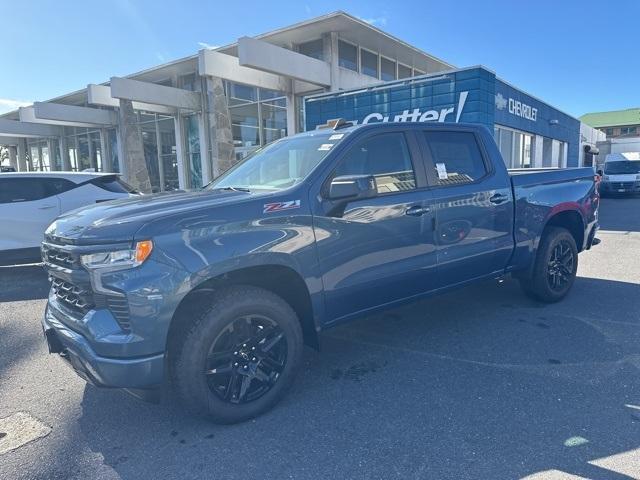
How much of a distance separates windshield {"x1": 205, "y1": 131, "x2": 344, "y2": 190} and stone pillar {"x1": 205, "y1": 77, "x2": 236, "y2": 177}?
39.1ft

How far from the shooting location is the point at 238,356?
2.95 m

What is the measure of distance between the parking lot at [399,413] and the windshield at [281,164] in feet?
5.18

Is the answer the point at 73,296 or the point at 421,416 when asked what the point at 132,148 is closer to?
the point at 73,296

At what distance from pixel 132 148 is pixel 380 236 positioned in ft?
57.7

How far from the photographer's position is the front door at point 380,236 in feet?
10.8

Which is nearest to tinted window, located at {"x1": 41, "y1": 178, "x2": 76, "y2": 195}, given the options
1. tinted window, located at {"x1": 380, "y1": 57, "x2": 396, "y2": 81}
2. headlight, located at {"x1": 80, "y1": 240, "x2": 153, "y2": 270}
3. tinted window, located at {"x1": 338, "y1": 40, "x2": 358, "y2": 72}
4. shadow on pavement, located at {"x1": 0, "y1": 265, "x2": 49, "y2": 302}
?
shadow on pavement, located at {"x1": 0, "y1": 265, "x2": 49, "y2": 302}

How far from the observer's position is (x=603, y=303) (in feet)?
17.2

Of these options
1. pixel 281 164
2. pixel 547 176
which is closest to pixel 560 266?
pixel 547 176

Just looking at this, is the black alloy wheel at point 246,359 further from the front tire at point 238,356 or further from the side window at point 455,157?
the side window at point 455,157

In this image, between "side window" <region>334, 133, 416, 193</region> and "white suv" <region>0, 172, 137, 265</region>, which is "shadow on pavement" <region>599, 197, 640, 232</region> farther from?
"white suv" <region>0, 172, 137, 265</region>

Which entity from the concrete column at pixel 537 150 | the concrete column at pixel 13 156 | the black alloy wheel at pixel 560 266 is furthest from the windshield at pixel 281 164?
the concrete column at pixel 13 156

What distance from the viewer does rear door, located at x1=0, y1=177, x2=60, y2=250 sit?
6957 millimetres

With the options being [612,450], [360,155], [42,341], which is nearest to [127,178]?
[42,341]

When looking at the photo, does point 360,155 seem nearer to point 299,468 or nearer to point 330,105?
point 299,468
